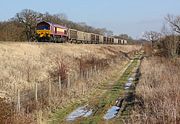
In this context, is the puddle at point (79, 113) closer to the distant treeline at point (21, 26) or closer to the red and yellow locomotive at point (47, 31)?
the distant treeline at point (21, 26)

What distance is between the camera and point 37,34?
60469mm

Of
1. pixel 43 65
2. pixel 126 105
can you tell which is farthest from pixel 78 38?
pixel 126 105

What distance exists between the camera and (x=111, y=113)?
18297mm

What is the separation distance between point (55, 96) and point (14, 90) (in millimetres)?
2825

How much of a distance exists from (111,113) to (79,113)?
146 centimetres

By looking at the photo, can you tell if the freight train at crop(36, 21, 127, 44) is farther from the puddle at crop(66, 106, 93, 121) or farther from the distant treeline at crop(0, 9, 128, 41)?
the puddle at crop(66, 106, 93, 121)

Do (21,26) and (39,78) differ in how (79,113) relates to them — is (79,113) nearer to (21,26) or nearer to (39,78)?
(39,78)

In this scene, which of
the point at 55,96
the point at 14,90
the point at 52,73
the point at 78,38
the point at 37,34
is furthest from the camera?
the point at 78,38

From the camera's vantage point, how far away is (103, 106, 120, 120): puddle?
17.1 meters

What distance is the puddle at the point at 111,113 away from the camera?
17125mm

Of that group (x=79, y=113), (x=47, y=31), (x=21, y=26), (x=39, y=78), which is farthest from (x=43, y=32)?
(x=79, y=113)

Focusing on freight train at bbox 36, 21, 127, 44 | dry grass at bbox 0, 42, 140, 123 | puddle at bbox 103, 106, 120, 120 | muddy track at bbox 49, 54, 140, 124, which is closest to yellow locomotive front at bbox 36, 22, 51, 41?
freight train at bbox 36, 21, 127, 44

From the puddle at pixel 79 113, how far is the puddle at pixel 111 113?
0.85 m

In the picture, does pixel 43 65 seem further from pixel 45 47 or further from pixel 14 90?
pixel 14 90
